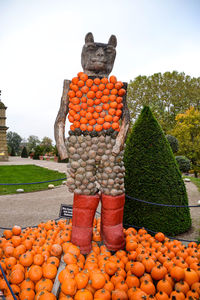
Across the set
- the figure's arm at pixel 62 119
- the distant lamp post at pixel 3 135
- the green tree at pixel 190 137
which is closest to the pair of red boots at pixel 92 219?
the figure's arm at pixel 62 119

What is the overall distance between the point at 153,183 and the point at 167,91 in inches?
857

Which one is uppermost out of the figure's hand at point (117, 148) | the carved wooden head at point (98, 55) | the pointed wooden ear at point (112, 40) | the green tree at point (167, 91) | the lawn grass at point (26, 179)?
the green tree at point (167, 91)

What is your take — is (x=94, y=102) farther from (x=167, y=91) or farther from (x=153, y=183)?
(x=167, y=91)

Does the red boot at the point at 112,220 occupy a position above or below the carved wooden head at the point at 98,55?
below

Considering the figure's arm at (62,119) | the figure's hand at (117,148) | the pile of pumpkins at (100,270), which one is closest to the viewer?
the pile of pumpkins at (100,270)

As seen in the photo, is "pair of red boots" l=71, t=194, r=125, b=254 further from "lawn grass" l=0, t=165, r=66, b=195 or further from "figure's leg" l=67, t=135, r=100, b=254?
"lawn grass" l=0, t=165, r=66, b=195

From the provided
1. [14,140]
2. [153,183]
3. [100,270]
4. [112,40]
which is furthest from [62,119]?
[14,140]

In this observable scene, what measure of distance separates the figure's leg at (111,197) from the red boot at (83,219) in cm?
17

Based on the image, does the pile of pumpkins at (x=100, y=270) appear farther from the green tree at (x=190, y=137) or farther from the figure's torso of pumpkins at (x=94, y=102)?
the green tree at (x=190, y=137)

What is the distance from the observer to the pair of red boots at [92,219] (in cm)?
251

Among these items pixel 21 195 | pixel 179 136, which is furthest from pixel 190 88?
pixel 21 195

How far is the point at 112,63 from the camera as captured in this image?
2.77 meters

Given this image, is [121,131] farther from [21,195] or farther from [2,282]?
[21,195]

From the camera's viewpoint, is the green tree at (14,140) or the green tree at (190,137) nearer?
the green tree at (190,137)
